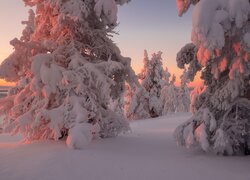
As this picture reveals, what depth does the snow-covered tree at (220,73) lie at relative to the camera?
7.02m

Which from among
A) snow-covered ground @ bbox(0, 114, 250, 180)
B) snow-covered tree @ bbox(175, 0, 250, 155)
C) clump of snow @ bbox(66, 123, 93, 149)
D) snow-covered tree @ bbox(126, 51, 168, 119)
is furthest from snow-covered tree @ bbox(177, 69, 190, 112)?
clump of snow @ bbox(66, 123, 93, 149)

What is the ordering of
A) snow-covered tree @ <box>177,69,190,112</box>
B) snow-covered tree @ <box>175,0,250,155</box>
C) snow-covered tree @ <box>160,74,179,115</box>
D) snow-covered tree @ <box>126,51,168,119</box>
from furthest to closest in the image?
snow-covered tree @ <box>177,69,190,112</box>
snow-covered tree @ <box>160,74,179,115</box>
snow-covered tree @ <box>126,51,168,119</box>
snow-covered tree @ <box>175,0,250,155</box>

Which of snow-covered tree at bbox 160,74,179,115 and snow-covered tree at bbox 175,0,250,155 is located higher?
snow-covered tree at bbox 160,74,179,115

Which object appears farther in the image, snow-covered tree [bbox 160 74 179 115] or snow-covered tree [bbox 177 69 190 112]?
snow-covered tree [bbox 177 69 190 112]

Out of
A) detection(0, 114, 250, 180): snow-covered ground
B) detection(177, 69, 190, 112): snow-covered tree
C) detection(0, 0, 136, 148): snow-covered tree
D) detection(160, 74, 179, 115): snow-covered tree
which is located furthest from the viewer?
detection(177, 69, 190, 112): snow-covered tree

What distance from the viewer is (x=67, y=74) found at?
376 inches

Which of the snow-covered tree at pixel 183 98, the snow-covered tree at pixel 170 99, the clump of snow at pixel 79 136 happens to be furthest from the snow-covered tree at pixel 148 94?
the clump of snow at pixel 79 136

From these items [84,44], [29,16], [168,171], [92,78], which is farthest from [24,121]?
[29,16]

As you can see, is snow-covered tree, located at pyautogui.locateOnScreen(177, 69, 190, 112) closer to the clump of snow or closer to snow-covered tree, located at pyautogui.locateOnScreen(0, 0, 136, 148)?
snow-covered tree, located at pyautogui.locateOnScreen(0, 0, 136, 148)

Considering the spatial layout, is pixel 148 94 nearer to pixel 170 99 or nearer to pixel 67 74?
pixel 170 99

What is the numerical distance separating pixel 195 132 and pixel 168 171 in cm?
141

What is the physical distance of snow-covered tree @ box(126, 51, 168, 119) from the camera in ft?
121

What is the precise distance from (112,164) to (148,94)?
2917 cm

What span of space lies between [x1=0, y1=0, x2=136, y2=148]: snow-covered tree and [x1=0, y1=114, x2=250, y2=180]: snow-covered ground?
64cm
